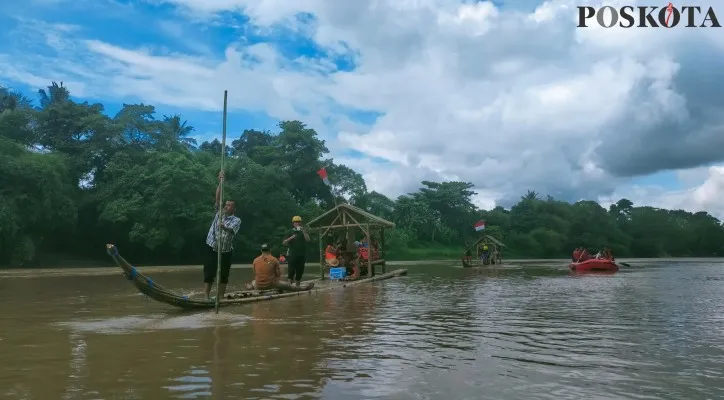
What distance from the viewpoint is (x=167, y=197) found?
4109cm

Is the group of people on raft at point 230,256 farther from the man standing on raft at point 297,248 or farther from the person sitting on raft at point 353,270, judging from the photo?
the person sitting on raft at point 353,270

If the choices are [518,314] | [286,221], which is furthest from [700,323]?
[286,221]

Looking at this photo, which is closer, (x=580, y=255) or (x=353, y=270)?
(x=353, y=270)

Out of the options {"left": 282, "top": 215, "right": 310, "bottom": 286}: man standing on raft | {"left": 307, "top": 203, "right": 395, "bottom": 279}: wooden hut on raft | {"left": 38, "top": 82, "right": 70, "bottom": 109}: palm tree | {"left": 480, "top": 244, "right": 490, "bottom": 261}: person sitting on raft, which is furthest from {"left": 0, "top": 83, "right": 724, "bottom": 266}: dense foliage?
{"left": 282, "top": 215, "right": 310, "bottom": 286}: man standing on raft

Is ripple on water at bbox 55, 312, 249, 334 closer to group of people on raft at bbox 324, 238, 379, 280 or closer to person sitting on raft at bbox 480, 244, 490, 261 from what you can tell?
group of people on raft at bbox 324, 238, 379, 280

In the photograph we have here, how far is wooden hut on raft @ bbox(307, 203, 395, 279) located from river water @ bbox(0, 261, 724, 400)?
9169 mm

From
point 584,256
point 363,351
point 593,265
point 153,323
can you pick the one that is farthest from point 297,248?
point 584,256

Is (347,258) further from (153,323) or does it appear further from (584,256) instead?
(584,256)

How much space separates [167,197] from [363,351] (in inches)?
1487

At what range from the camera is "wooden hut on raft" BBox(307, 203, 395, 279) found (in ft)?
66.2

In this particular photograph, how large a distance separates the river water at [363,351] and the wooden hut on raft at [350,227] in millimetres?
9169

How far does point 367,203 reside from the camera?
212ft

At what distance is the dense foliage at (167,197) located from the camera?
3612 centimetres

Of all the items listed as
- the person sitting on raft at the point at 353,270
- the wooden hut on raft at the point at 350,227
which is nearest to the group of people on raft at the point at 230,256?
the person sitting on raft at the point at 353,270
